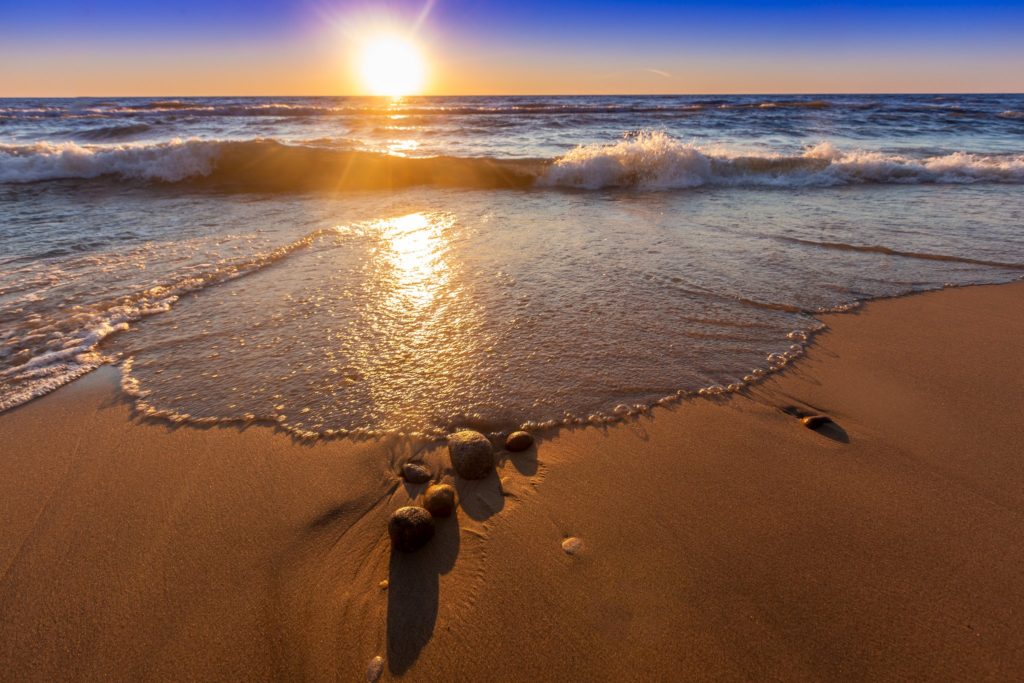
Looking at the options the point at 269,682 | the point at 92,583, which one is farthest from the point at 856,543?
the point at 92,583

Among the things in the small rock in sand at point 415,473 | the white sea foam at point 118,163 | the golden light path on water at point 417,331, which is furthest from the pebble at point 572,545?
the white sea foam at point 118,163

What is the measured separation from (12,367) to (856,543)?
14.4 feet

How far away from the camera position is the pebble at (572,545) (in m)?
1.80

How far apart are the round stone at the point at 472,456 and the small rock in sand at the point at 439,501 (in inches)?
5.6

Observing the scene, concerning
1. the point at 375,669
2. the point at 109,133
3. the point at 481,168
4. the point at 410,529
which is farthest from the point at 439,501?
the point at 109,133

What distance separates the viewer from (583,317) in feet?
11.7

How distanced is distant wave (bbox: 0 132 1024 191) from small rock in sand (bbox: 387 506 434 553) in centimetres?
884

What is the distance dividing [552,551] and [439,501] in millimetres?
465

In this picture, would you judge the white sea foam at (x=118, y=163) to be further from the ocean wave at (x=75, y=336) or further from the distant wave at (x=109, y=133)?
the ocean wave at (x=75, y=336)

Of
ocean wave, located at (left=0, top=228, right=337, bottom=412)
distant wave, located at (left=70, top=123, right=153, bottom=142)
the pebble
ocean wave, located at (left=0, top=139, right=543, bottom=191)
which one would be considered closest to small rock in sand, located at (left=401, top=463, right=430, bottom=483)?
the pebble

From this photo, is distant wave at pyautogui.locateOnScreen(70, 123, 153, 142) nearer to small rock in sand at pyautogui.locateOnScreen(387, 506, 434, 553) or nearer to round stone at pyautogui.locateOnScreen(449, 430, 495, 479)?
round stone at pyautogui.locateOnScreen(449, 430, 495, 479)

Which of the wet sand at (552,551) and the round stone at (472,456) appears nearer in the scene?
the wet sand at (552,551)

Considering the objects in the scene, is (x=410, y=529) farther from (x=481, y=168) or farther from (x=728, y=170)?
(x=728, y=170)

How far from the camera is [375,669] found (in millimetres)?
1443
